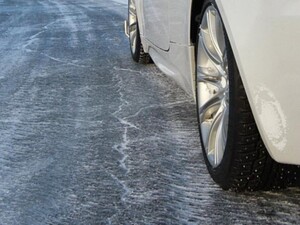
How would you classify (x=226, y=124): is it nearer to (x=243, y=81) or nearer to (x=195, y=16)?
(x=243, y=81)

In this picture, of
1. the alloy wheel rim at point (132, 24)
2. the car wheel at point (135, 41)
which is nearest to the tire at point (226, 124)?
the car wheel at point (135, 41)

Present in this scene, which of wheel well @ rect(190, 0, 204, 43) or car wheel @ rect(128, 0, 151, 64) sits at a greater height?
wheel well @ rect(190, 0, 204, 43)

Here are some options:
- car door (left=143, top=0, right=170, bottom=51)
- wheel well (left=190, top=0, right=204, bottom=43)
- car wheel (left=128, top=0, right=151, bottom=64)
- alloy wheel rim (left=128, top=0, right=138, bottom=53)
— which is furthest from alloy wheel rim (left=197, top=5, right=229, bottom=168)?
alloy wheel rim (left=128, top=0, right=138, bottom=53)

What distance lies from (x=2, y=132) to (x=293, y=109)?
239 cm

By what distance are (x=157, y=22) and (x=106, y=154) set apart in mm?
1029

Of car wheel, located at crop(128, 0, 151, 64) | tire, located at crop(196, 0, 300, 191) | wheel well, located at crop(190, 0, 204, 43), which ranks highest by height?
wheel well, located at crop(190, 0, 204, 43)

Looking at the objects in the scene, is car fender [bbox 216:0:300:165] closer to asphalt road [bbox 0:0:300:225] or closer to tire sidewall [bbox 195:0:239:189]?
tire sidewall [bbox 195:0:239:189]

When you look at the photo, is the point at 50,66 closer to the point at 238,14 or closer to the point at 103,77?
the point at 103,77

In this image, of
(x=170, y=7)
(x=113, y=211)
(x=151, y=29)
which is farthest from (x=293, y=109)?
(x=151, y=29)

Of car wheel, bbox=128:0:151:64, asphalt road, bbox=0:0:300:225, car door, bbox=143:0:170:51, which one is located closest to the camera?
asphalt road, bbox=0:0:300:225

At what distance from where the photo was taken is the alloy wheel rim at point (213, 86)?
2650 millimetres

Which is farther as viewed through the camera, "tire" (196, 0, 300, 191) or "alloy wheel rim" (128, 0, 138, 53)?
"alloy wheel rim" (128, 0, 138, 53)

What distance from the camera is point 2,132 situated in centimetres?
394

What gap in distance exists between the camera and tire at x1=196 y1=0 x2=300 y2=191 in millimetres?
2406
